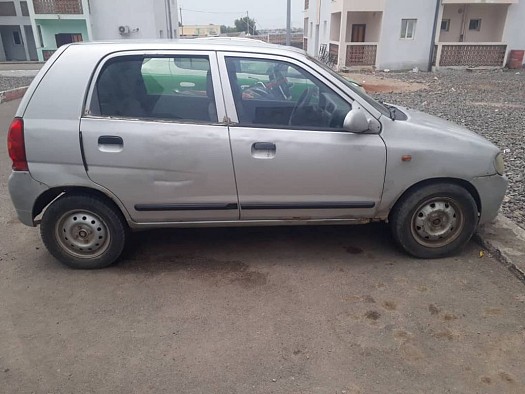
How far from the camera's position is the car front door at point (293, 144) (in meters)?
3.35

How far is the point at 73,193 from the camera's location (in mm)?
3477

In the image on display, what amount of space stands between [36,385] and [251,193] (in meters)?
1.94

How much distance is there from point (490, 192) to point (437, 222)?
0.50 m

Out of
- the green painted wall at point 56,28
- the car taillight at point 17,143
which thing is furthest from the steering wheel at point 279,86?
the green painted wall at point 56,28

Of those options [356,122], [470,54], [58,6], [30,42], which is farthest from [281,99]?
[30,42]

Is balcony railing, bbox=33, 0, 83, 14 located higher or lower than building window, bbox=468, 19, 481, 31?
higher

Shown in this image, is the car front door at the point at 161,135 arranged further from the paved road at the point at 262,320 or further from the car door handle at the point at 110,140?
the paved road at the point at 262,320

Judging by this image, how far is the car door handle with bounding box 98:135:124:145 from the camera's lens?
10.7 ft

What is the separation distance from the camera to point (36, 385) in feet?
7.96

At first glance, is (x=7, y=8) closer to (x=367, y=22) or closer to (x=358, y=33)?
(x=358, y=33)

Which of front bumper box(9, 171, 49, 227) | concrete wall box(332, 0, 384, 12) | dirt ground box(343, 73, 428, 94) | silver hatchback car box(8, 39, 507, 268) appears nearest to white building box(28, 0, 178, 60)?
concrete wall box(332, 0, 384, 12)

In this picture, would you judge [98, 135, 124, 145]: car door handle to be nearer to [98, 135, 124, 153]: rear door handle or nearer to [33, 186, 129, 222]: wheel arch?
[98, 135, 124, 153]: rear door handle

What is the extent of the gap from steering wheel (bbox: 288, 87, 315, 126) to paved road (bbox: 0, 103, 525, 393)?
1283mm

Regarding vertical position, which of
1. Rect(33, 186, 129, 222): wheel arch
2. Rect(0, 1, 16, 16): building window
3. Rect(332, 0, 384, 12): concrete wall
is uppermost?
Rect(0, 1, 16, 16): building window
